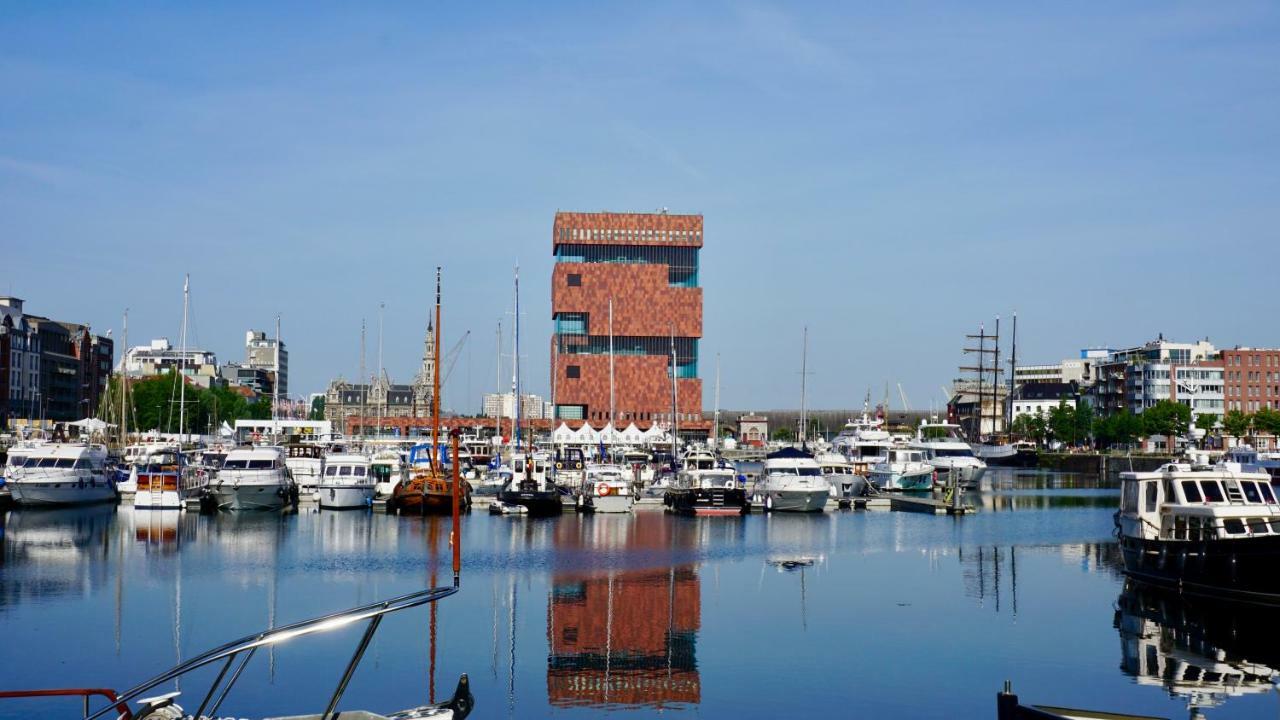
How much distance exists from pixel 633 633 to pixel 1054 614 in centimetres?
1259

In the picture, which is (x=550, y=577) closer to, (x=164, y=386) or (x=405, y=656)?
(x=405, y=656)


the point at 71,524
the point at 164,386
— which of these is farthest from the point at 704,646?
the point at 164,386

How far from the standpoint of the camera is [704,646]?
31766 millimetres

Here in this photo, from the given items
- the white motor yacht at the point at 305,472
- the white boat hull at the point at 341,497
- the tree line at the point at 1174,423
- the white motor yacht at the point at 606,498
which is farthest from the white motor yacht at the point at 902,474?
the tree line at the point at 1174,423

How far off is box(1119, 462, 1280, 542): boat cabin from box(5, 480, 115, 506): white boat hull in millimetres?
58716

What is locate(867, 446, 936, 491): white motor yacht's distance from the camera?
9312 centimetres

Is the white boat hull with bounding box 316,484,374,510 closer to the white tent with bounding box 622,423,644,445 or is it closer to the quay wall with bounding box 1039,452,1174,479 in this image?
the white tent with bounding box 622,423,644,445

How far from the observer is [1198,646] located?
105ft

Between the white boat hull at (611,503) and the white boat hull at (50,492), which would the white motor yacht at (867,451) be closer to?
the white boat hull at (611,503)

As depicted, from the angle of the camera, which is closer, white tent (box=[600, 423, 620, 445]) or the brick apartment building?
white tent (box=[600, 423, 620, 445])

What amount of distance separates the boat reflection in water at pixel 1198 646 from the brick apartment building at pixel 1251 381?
16723 centimetres

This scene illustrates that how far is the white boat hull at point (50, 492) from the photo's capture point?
75.2 metres

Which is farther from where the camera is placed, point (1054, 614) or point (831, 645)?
point (1054, 614)

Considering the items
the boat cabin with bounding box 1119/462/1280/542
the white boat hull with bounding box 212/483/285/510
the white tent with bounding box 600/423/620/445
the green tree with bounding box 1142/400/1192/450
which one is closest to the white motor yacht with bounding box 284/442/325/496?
the white boat hull with bounding box 212/483/285/510
